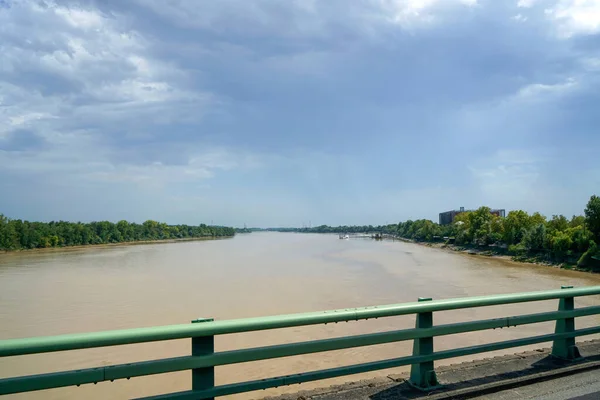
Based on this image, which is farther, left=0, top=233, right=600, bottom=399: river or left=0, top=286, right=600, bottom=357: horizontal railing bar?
left=0, top=233, right=600, bottom=399: river

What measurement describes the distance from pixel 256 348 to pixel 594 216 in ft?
177

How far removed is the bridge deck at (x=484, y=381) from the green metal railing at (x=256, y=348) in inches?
8.0

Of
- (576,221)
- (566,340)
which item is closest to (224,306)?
(566,340)

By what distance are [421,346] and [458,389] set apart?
1.73ft

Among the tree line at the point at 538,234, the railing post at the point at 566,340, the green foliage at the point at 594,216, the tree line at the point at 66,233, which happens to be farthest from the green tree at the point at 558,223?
the tree line at the point at 66,233

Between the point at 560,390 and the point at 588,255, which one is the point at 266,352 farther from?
the point at 588,255

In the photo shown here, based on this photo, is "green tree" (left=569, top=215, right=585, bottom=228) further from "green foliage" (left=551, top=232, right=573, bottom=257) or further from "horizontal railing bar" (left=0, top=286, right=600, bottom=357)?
"horizontal railing bar" (left=0, top=286, right=600, bottom=357)

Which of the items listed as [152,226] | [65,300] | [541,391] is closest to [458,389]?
[541,391]

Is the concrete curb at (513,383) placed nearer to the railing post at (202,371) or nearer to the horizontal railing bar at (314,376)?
the horizontal railing bar at (314,376)

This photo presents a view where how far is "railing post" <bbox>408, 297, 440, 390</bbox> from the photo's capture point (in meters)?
3.97

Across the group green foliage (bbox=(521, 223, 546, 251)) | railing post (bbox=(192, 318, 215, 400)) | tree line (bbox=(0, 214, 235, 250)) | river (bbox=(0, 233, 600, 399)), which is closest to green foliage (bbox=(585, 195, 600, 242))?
river (bbox=(0, 233, 600, 399))

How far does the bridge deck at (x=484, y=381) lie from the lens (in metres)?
3.82

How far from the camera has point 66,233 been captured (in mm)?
106688

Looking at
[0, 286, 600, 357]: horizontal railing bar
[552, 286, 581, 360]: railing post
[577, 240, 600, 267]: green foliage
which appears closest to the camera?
[0, 286, 600, 357]: horizontal railing bar
